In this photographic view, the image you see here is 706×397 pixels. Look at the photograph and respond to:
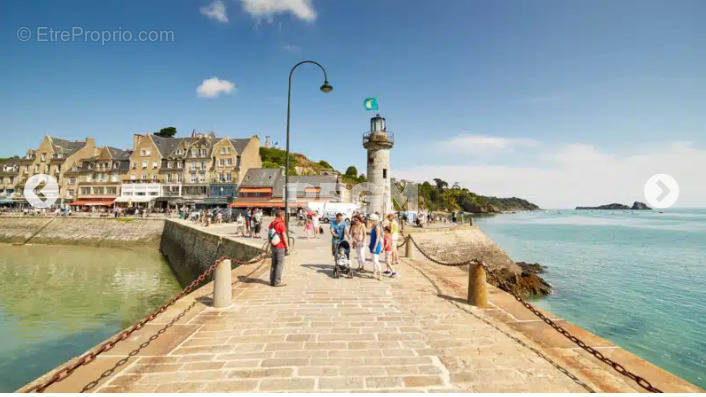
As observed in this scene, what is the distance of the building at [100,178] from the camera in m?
45.3

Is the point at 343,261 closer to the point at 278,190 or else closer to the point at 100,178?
the point at 278,190

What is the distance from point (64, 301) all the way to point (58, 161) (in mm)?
51350

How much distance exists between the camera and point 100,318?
10828mm

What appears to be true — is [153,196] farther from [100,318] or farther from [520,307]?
[520,307]

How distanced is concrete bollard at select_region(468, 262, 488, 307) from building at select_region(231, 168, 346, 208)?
32493mm

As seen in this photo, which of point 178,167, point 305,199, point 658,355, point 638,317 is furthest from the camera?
point 178,167

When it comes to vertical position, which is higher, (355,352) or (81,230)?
(355,352)

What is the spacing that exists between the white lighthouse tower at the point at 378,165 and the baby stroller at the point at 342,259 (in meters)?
19.6

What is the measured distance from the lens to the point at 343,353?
3688 millimetres

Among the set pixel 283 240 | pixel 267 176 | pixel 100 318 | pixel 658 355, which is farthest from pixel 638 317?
pixel 267 176

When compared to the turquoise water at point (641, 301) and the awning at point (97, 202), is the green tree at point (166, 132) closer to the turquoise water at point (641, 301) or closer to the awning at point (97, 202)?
the awning at point (97, 202)

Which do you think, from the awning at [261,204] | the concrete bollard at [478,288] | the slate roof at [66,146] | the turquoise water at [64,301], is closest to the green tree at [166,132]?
the slate roof at [66,146]

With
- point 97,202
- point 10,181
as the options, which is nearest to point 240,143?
point 97,202

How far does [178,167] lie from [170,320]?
45.7 meters
